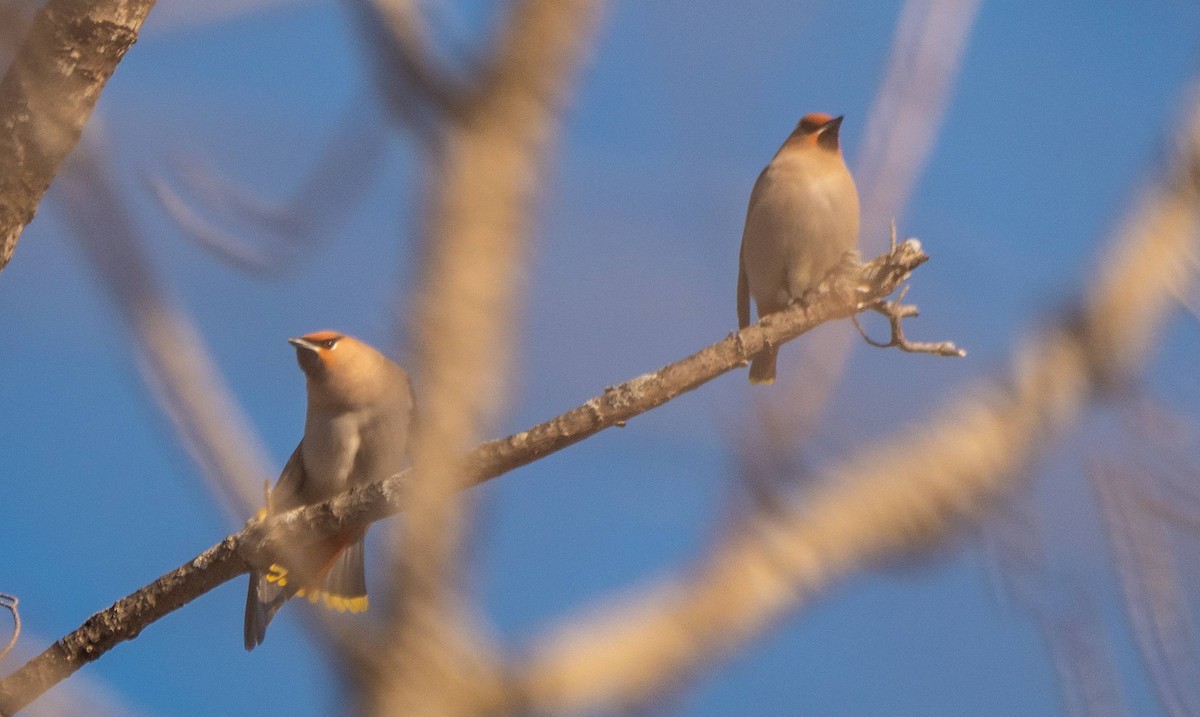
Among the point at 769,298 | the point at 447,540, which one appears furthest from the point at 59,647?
the point at 769,298

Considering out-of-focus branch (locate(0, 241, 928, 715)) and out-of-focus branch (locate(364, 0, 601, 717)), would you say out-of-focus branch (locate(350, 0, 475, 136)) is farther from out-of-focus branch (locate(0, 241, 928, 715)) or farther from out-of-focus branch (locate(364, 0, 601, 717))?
out-of-focus branch (locate(0, 241, 928, 715))

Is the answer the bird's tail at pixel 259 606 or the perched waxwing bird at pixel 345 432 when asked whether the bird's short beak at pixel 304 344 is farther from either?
the bird's tail at pixel 259 606

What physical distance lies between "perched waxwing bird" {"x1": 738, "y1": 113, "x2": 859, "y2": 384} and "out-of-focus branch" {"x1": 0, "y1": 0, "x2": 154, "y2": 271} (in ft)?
8.95

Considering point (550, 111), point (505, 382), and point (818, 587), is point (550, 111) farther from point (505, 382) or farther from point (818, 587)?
point (818, 587)

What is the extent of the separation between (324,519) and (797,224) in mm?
2421

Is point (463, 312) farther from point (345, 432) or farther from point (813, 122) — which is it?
point (813, 122)

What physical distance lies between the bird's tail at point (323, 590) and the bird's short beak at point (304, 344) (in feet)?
2.25

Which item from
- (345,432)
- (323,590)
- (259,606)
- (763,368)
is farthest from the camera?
(763,368)

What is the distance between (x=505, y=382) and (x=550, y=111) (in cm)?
32

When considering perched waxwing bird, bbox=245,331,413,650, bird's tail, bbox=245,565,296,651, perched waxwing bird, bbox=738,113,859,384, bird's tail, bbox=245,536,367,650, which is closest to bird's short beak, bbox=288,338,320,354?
perched waxwing bird, bbox=245,331,413,650

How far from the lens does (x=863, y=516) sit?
4.63 ft

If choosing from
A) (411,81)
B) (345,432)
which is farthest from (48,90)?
(345,432)

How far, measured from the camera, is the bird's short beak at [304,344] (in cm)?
399

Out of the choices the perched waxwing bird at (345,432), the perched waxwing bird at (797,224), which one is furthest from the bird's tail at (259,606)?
the perched waxwing bird at (797,224)
